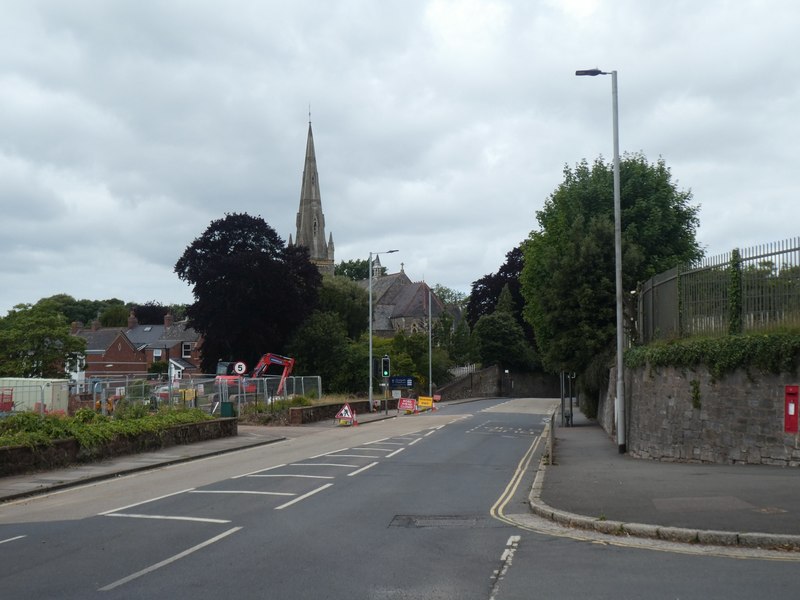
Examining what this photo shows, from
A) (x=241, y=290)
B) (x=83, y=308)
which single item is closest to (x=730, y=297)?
(x=241, y=290)

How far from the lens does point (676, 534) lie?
10156mm

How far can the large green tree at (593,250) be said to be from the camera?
109 ft

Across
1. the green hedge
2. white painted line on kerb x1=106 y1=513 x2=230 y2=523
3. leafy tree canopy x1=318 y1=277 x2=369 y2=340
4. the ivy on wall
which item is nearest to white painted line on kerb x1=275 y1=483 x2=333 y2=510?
white painted line on kerb x1=106 y1=513 x2=230 y2=523

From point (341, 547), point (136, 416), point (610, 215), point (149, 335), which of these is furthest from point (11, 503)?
point (149, 335)

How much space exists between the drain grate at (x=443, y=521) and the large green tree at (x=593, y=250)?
18.3 m

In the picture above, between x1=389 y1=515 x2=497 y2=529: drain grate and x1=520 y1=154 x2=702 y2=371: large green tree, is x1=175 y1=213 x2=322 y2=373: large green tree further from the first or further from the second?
x1=389 y1=515 x2=497 y2=529: drain grate


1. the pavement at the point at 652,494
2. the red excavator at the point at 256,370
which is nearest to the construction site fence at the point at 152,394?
the red excavator at the point at 256,370

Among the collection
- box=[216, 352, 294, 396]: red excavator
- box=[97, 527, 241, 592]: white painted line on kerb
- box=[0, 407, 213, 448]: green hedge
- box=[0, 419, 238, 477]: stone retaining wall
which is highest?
box=[216, 352, 294, 396]: red excavator

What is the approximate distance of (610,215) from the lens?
4047 cm

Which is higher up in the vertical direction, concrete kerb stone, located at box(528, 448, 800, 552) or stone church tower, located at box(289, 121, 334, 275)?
stone church tower, located at box(289, 121, 334, 275)

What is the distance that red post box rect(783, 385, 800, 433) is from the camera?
1609 centimetres

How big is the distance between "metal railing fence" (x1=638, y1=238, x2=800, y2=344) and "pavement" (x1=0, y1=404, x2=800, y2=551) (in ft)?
10.7

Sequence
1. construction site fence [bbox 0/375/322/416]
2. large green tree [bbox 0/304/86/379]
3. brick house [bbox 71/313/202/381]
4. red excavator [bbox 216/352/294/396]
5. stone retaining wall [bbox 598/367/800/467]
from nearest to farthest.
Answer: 1. stone retaining wall [bbox 598/367/800/467]
2. construction site fence [bbox 0/375/322/416]
3. red excavator [bbox 216/352/294/396]
4. large green tree [bbox 0/304/86/379]
5. brick house [bbox 71/313/202/381]

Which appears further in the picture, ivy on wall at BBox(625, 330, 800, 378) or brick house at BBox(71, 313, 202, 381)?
brick house at BBox(71, 313, 202, 381)
